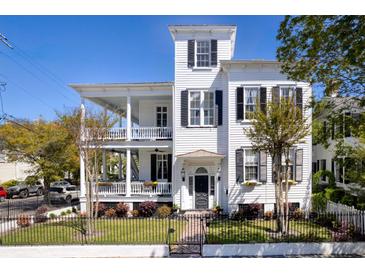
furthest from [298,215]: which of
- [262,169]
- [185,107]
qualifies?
[185,107]

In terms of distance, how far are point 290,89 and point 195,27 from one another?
252 inches

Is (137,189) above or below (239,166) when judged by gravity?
below

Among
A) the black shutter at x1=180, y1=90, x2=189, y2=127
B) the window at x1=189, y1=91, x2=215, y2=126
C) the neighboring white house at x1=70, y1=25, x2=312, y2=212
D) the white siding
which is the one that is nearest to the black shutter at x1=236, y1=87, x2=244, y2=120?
the neighboring white house at x1=70, y1=25, x2=312, y2=212

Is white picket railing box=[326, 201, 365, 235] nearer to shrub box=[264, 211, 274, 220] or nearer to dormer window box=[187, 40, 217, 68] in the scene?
shrub box=[264, 211, 274, 220]

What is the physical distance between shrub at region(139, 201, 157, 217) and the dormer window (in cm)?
821

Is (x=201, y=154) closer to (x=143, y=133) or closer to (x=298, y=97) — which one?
(x=143, y=133)

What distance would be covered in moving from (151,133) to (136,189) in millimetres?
3472

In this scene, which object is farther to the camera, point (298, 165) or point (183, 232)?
point (298, 165)

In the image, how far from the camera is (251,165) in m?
14.0

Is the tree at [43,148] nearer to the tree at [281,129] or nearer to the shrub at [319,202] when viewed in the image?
the tree at [281,129]

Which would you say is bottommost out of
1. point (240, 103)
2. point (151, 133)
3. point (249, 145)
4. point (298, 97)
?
point (249, 145)

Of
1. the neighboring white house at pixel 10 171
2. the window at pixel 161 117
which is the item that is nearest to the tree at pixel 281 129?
the window at pixel 161 117

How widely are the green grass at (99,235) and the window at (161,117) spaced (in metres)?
7.18
